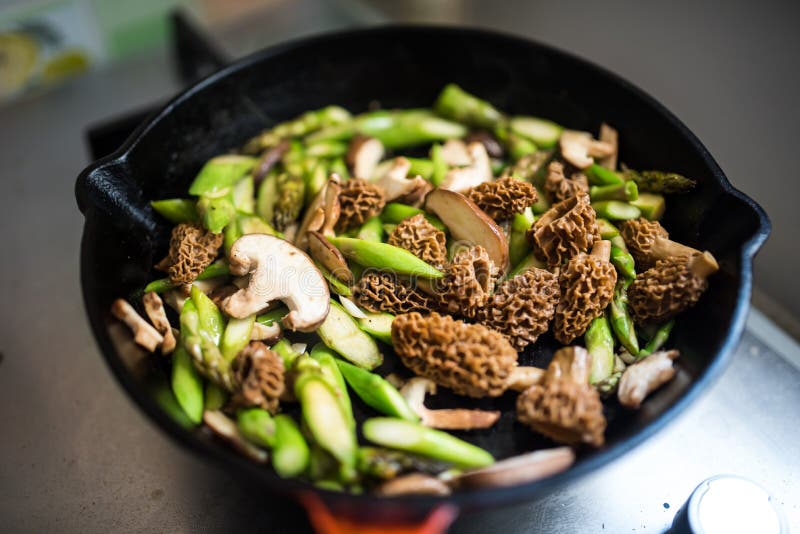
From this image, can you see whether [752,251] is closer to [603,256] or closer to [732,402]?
[603,256]

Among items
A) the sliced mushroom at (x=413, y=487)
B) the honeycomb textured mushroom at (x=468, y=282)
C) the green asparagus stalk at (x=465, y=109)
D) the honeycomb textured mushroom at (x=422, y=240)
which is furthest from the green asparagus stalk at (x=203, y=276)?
the green asparagus stalk at (x=465, y=109)

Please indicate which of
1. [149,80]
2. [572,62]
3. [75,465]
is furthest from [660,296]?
[149,80]

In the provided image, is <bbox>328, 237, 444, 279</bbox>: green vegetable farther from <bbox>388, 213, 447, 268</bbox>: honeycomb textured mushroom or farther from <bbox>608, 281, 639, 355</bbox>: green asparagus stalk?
<bbox>608, 281, 639, 355</bbox>: green asparagus stalk

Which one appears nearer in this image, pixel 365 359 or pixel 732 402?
pixel 365 359

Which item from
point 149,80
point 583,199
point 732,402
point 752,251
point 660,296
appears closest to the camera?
point 752,251

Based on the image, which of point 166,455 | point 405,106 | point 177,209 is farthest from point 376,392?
point 405,106

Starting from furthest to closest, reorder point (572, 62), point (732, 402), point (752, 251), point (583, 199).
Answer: point (572, 62), point (732, 402), point (583, 199), point (752, 251)

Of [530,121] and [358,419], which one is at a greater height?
[530,121]

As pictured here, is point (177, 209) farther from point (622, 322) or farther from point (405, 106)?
point (622, 322)

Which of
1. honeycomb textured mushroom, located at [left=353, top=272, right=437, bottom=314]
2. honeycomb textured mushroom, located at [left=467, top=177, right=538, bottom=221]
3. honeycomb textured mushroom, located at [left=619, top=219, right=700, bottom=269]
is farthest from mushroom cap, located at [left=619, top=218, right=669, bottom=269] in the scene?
honeycomb textured mushroom, located at [left=353, top=272, right=437, bottom=314]
